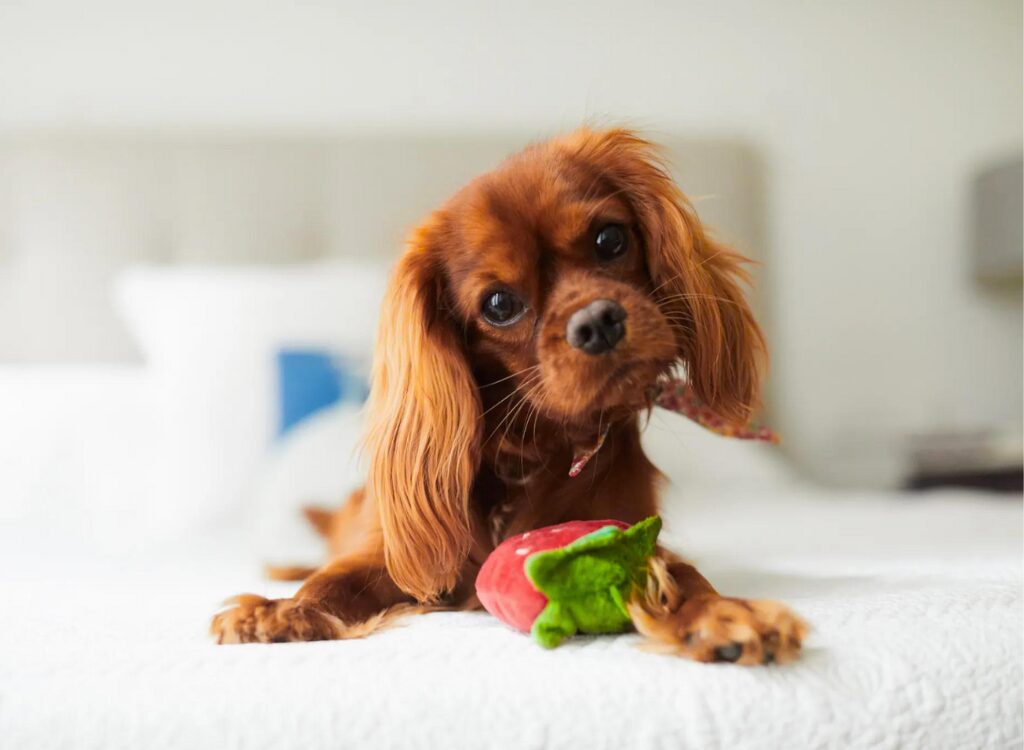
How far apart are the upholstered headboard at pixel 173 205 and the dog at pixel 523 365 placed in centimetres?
133

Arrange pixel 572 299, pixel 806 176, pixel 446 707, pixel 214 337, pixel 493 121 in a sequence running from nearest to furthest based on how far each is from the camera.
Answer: pixel 446 707 < pixel 572 299 < pixel 214 337 < pixel 493 121 < pixel 806 176

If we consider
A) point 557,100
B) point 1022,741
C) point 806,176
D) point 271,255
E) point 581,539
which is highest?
point 557,100

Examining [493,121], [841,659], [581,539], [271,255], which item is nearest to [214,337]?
[271,255]

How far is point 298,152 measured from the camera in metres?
2.51

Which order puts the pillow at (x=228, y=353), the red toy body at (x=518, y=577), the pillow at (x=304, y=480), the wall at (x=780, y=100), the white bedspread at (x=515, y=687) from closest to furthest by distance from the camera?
1. the white bedspread at (x=515, y=687)
2. the red toy body at (x=518, y=577)
3. the pillow at (x=304, y=480)
4. the pillow at (x=228, y=353)
5. the wall at (x=780, y=100)

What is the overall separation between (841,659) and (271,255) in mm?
2060

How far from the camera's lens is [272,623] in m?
0.84

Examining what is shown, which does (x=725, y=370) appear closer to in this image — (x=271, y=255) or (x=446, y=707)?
(x=446, y=707)

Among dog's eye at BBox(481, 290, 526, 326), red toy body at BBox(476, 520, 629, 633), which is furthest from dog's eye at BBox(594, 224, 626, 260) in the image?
red toy body at BBox(476, 520, 629, 633)

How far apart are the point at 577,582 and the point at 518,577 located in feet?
0.21

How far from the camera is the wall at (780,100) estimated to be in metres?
2.56

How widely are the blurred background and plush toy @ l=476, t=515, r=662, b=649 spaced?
1040 millimetres

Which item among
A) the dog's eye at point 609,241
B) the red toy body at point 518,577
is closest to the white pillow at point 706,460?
the dog's eye at point 609,241

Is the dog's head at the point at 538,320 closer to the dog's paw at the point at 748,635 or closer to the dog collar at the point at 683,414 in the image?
the dog collar at the point at 683,414
